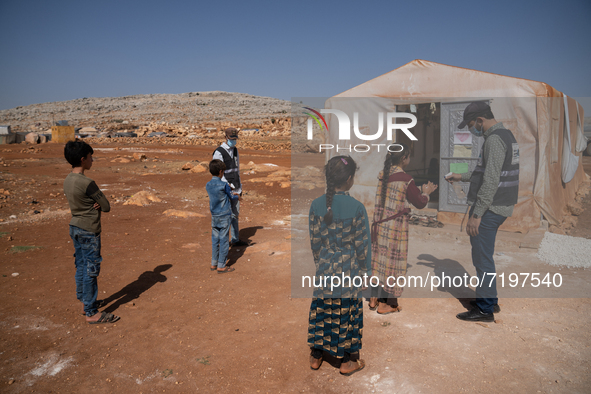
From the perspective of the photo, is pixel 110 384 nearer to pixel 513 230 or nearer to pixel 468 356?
pixel 468 356

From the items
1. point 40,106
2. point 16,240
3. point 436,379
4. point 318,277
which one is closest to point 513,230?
point 436,379

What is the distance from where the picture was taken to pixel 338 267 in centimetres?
281

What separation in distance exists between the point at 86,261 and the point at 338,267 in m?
2.48

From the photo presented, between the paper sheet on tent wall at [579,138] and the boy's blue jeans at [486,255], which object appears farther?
the paper sheet on tent wall at [579,138]

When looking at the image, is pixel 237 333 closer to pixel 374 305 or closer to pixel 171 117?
pixel 374 305

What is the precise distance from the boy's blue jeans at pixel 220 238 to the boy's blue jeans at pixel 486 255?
299 cm

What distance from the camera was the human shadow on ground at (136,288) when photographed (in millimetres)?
4328

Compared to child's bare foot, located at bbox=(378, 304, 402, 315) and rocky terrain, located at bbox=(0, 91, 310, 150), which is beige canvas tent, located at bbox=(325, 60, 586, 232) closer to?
child's bare foot, located at bbox=(378, 304, 402, 315)

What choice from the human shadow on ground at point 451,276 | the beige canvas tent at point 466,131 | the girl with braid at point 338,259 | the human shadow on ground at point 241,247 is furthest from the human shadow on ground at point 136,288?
the human shadow on ground at point 451,276

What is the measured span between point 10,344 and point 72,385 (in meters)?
1.04

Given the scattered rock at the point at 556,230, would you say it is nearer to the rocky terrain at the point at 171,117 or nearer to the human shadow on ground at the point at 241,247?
the human shadow on ground at the point at 241,247

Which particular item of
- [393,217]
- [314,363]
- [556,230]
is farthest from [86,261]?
[556,230]

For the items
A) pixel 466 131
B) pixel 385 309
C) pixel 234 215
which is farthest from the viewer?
pixel 466 131

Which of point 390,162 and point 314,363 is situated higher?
point 390,162
